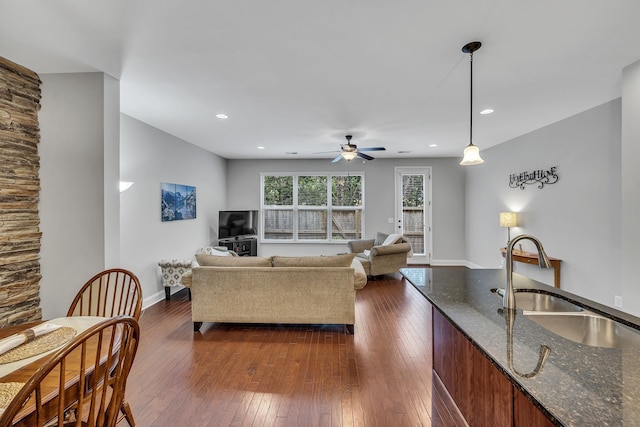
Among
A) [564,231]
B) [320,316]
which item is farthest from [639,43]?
[320,316]

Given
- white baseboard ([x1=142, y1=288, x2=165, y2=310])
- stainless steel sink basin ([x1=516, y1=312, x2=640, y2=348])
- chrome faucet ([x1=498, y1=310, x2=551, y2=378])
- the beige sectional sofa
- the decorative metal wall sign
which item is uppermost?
the decorative metal wall sign

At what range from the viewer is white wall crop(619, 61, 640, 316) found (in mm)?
2561

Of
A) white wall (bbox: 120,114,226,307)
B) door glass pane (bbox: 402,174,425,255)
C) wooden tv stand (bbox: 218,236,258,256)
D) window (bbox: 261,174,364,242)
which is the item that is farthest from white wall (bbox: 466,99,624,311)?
white wall (bbox: 120,114,226,307)

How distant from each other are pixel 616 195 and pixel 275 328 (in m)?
4.30

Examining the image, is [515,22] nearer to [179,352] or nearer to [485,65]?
[485,65]

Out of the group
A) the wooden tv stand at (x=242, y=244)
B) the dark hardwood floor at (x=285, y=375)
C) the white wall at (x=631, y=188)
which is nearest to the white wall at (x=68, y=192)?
the dark hardwood floor at (x=285, y=375)

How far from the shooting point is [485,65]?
2.56 meters

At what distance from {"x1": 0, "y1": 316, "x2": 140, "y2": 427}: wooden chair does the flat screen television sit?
490 centimetres

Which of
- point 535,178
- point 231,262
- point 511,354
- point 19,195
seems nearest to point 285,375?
point 231,262

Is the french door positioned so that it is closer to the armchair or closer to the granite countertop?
the armchair

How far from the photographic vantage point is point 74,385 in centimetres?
115

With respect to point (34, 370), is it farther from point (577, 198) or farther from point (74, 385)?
point (577, 198)

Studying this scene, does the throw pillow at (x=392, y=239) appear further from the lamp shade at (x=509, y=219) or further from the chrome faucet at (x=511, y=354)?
the chrome faucet at (x=511, y=354)

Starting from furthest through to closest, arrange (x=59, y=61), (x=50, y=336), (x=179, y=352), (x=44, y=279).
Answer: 1. (x=179, y=352)
2. (x=44, y=279)
3. (x=59, y=61)
4. (x=50, y=336)
